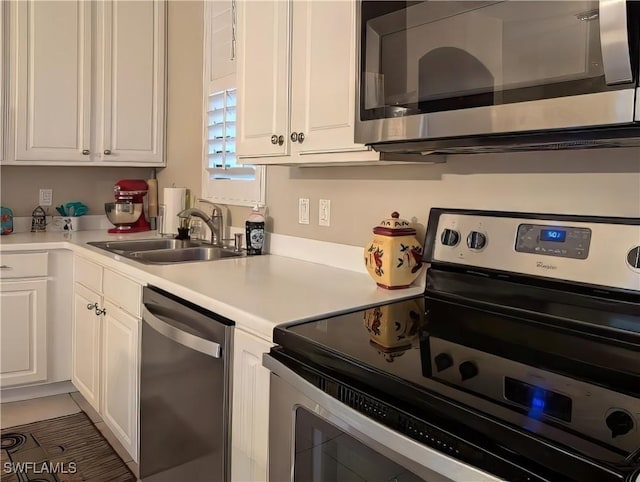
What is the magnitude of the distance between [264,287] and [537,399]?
3.30 feet

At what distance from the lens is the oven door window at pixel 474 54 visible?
3.17 feet

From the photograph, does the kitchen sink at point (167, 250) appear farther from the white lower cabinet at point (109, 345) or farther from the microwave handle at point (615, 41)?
the microwave handle at point (615, 41)

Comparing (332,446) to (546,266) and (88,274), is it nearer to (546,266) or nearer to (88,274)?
(546,266)

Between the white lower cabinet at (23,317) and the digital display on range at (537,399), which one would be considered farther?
the white lower cabinet at (23,317)

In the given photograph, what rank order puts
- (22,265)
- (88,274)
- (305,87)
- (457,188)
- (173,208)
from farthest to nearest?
(173,208)
(22,265)
(88,274)
(305,87)
(457,188)

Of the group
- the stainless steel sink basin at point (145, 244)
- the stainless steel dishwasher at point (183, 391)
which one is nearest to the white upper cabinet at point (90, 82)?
the stainless steel sink basin at point (145, 244)

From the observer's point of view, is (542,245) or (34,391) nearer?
(542,245)

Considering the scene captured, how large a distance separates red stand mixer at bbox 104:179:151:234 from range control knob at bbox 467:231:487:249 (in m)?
2.40

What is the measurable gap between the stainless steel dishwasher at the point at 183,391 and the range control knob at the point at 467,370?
2.24 ft

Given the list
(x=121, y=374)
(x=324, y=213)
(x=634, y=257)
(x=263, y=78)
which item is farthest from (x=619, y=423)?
(x=121, y=374)

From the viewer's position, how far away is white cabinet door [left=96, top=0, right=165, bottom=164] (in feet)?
10.6

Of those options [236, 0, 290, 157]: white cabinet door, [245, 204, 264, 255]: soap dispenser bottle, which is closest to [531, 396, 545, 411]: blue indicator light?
[236, 0, 290, 157]: white cabinet door

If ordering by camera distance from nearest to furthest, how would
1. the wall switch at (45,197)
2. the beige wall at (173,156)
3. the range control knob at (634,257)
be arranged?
the range control knob at (634,257) < the beige wall at (173,156) < the wall switch at (45,197)

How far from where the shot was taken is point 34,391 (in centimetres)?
298
